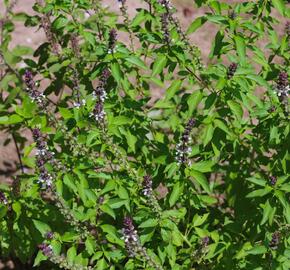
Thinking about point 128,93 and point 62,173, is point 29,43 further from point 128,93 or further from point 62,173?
point 62,173

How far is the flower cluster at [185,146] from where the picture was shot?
12.5ft

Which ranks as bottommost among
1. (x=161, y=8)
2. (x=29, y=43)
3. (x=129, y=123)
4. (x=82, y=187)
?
(x=82, y=187)

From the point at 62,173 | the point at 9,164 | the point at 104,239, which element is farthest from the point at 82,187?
the point at 9,164

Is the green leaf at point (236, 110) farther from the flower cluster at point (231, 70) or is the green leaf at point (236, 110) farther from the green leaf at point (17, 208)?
the green leaf at point (17, 208)

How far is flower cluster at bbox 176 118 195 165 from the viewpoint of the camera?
381cm

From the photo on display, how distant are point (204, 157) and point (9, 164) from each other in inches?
125

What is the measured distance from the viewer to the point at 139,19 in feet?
15.2

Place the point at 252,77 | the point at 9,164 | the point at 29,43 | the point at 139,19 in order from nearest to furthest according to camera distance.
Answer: the point at 252,77 < the point at 139,19 < the point at 9,164 < the point at 29,43

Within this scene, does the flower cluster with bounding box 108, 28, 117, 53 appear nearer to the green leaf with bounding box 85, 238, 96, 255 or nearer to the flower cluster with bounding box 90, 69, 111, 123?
the flower cluster with bounding box 90, 69, 111, 123

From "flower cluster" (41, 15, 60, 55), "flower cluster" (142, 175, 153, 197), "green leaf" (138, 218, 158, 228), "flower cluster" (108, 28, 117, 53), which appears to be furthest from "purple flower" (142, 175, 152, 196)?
"flower cluster" (41, 15, 60, 55)

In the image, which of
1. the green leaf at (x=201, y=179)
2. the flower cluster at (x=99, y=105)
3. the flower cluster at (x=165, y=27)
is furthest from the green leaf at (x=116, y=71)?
the green leaf at (x=201, y=179)

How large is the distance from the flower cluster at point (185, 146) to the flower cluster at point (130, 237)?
0.62m

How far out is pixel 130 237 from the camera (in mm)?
3674

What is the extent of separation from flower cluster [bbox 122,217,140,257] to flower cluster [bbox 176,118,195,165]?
62 centimetres
